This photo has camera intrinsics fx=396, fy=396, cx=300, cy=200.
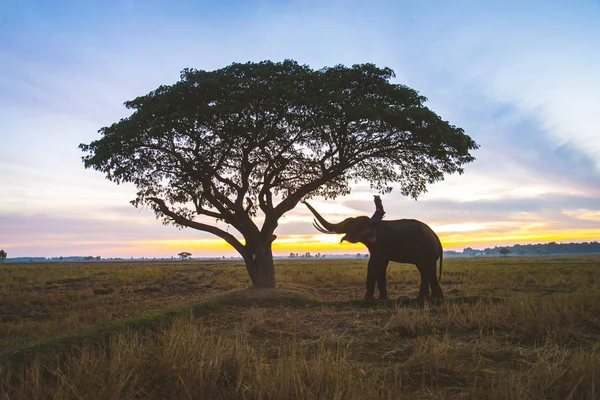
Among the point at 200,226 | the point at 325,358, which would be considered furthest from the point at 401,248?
the point at 325,358

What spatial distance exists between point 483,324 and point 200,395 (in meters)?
6.28

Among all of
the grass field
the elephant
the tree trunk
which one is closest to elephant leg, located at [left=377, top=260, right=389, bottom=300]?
the elephant

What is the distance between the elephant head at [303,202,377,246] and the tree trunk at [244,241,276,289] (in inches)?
119

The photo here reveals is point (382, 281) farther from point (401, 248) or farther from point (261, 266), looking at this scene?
point (261, 266)

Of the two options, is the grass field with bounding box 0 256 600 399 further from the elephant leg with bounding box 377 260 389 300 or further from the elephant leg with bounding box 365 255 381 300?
the elephant leg with bounding box 377 260 389 300

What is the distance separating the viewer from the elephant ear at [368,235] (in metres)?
14.2

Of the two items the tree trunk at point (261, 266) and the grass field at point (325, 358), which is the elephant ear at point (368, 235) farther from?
the tree trunk at point (261, 266)

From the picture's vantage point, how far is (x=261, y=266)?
55.8ft

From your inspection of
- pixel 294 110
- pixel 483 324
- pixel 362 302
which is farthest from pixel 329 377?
pixel 294 110

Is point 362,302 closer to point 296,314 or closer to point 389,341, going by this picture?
point 296,314

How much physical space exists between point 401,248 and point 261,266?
615cm

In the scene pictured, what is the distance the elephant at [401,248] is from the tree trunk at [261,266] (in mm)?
4479

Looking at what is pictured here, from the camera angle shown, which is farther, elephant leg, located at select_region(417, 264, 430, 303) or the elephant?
the elephant

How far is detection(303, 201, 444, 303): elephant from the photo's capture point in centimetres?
1388
